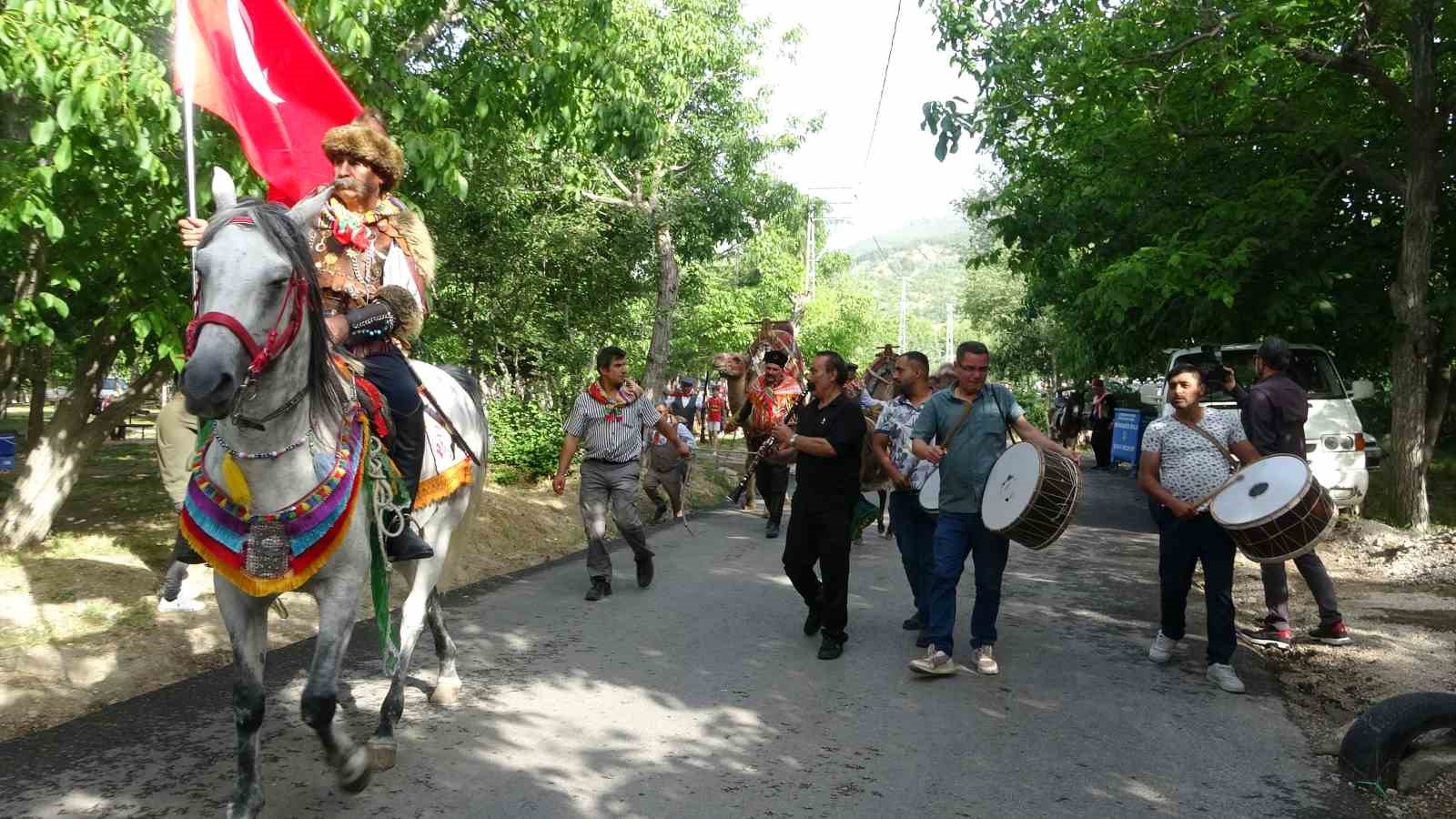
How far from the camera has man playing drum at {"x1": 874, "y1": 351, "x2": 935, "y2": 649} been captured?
320 inches

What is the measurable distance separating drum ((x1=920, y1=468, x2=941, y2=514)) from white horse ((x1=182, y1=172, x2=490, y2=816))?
421 centimetres

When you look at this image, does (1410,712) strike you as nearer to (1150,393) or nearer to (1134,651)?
(1134,651)

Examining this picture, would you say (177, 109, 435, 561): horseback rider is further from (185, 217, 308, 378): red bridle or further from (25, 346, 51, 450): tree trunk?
(25, 346, 51, 450): tree trunk

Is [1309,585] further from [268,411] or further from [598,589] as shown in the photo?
[268,411]

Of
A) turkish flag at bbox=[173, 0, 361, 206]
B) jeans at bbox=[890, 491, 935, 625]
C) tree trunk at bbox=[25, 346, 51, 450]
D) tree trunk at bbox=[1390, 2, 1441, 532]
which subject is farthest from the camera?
tree trunk at bbox=[1390, 2, 1441, 532]

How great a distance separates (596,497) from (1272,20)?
815cm

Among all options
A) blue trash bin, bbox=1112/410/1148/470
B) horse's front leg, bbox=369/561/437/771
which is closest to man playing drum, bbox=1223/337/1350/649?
horse's front leg, bbox=369/561/437/771

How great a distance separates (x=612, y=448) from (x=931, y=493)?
293 centimetres

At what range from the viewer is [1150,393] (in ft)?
63.3

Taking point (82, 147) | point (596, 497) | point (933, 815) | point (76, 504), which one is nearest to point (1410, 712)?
point (933, 815)

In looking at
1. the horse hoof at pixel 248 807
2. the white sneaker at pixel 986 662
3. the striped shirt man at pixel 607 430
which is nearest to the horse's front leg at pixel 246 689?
the horse hoof at pixel 248 807

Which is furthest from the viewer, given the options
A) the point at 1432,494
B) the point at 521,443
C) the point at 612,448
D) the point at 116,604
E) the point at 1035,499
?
the point at 1432,494

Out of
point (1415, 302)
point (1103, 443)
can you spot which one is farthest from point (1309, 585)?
point (1103, 443)

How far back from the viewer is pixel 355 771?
14.4 feet
